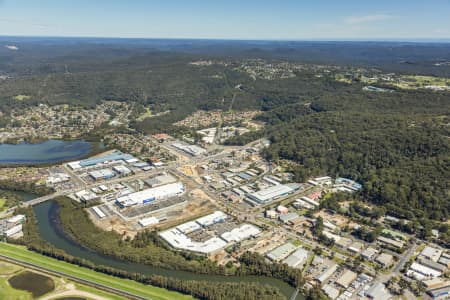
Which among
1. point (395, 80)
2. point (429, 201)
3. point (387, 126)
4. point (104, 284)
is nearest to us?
point (104, 284)

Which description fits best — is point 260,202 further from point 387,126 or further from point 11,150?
point 11,150

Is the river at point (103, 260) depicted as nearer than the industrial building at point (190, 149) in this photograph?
Yes

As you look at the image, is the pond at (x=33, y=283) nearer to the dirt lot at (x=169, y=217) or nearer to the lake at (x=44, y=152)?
the dirt lot at (x=169, y=217)

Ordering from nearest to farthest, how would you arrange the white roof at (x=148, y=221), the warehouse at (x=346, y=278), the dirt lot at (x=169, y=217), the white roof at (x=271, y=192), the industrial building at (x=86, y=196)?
1. the warehouse at (x=346, y=278)
2. the dirt lot at (x=169, y=217)
3. the white roof at (x=148, y=221)
4. the industrial building at (x=86, y=196)
5. the white roof at (x=271, y=192)

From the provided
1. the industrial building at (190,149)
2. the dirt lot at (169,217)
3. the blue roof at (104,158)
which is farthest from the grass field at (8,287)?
the industrial building at (190,149)

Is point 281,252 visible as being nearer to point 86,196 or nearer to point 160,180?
point 160,180

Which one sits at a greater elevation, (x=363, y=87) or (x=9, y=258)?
(x=363, y=87)

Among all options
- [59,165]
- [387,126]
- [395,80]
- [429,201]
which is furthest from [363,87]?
[59,165]

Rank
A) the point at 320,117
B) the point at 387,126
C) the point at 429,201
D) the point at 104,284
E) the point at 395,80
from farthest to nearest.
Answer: the point at 395,80, the point at 320,117, the point at 387,126, the point at 429,201, the point at 104,284
